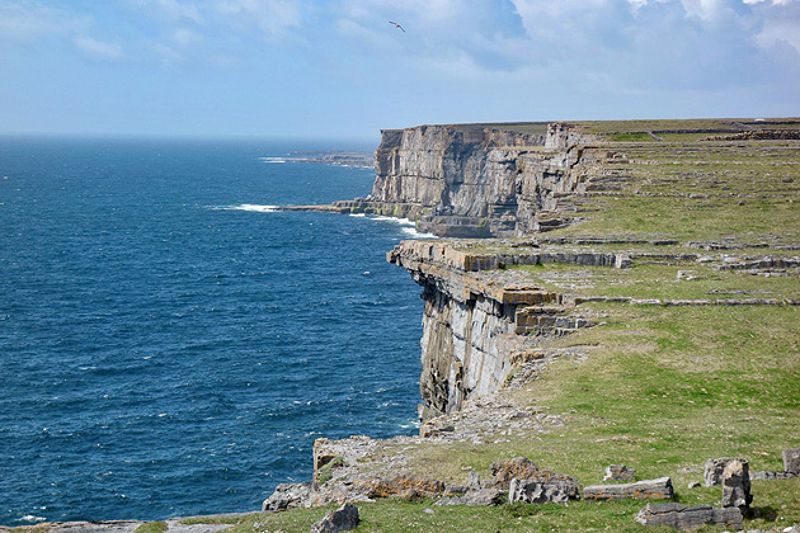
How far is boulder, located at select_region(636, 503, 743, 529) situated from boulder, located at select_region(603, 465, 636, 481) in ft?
9.39

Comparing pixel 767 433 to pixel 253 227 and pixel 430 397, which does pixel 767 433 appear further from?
pixel 253 227

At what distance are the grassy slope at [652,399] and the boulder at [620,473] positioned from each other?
0.84m

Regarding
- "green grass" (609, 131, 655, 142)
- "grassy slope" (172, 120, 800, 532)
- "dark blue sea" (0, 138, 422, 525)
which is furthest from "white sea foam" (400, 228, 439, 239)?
"grassy slope" (172, 120, 800, 532)

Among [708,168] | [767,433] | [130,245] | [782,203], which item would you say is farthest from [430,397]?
[130,245]

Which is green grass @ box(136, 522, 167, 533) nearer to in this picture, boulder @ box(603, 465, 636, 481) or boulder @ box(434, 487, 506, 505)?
boulder @ box(434, 487, 506, 505)

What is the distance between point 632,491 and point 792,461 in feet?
12.1

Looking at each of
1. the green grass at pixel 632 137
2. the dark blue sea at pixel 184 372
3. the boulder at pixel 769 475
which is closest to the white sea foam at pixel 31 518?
the dark blue sea at pixel 184 372

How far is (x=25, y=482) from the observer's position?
193ft

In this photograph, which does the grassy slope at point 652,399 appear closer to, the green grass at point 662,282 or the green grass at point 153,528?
the green grass at point 662,282

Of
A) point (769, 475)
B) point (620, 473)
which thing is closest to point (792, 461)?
point (769, 475)

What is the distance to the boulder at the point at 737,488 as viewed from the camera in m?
18.8

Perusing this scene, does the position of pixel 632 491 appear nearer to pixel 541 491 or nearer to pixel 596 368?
pixel 541 491

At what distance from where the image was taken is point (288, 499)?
78.2 ft

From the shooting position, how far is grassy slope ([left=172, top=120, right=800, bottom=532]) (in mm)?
19891
